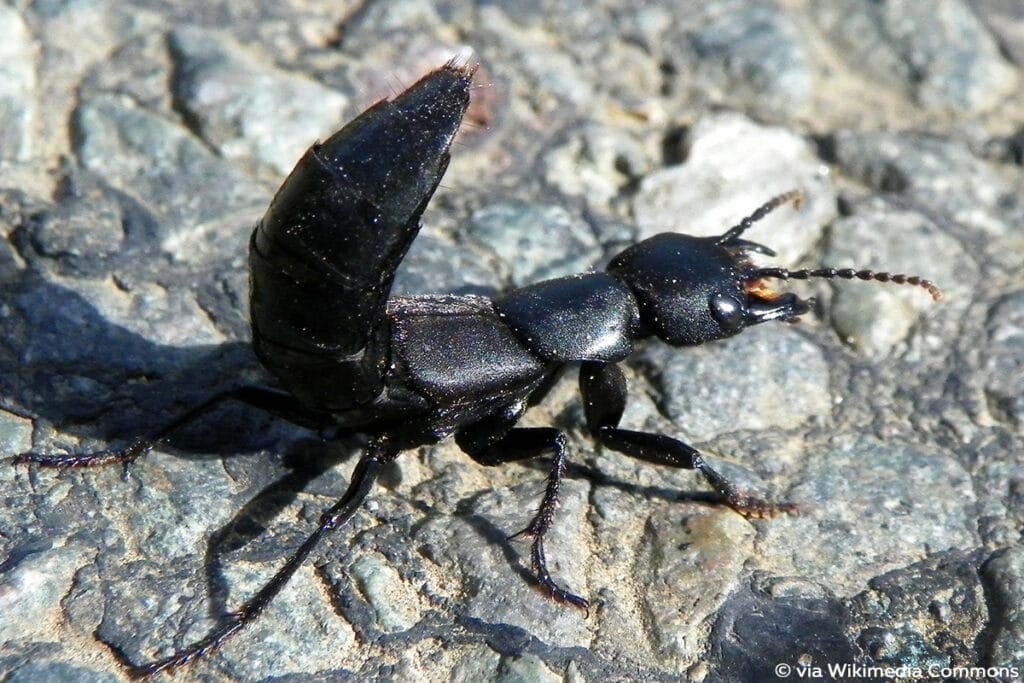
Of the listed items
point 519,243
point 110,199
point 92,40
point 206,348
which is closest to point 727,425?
point 519,243

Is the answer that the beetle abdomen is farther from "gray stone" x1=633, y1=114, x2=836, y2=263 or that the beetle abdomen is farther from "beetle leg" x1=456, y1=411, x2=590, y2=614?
"gray stone" x1=633, y1=114, x2=836, y2=263

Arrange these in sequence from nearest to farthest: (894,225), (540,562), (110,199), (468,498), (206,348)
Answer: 1. (540,562)
2. (468,498)
3. (206,348)
4. (110,199)
5. (894,225)

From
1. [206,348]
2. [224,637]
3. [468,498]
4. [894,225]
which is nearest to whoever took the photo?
[224,637]

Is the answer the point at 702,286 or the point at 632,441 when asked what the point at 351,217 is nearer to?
the point at 632,441

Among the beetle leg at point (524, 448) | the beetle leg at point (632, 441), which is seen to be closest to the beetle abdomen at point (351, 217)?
the beetle leg at point (524, 448)

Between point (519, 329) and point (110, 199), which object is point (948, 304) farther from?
point (110, 199)

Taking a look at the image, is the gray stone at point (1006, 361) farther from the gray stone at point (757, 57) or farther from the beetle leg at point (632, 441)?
the gray stone at point (757, 57)


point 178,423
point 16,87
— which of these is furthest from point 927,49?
point 16,87

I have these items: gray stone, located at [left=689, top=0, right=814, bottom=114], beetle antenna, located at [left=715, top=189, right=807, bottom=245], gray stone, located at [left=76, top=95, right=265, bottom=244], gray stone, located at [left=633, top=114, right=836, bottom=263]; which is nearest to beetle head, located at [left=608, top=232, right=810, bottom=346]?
beetle antenna, located at [left=715, top=189, right=807, bottom=245]

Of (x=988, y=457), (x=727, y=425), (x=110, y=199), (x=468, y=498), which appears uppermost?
(x=110, y=199)
